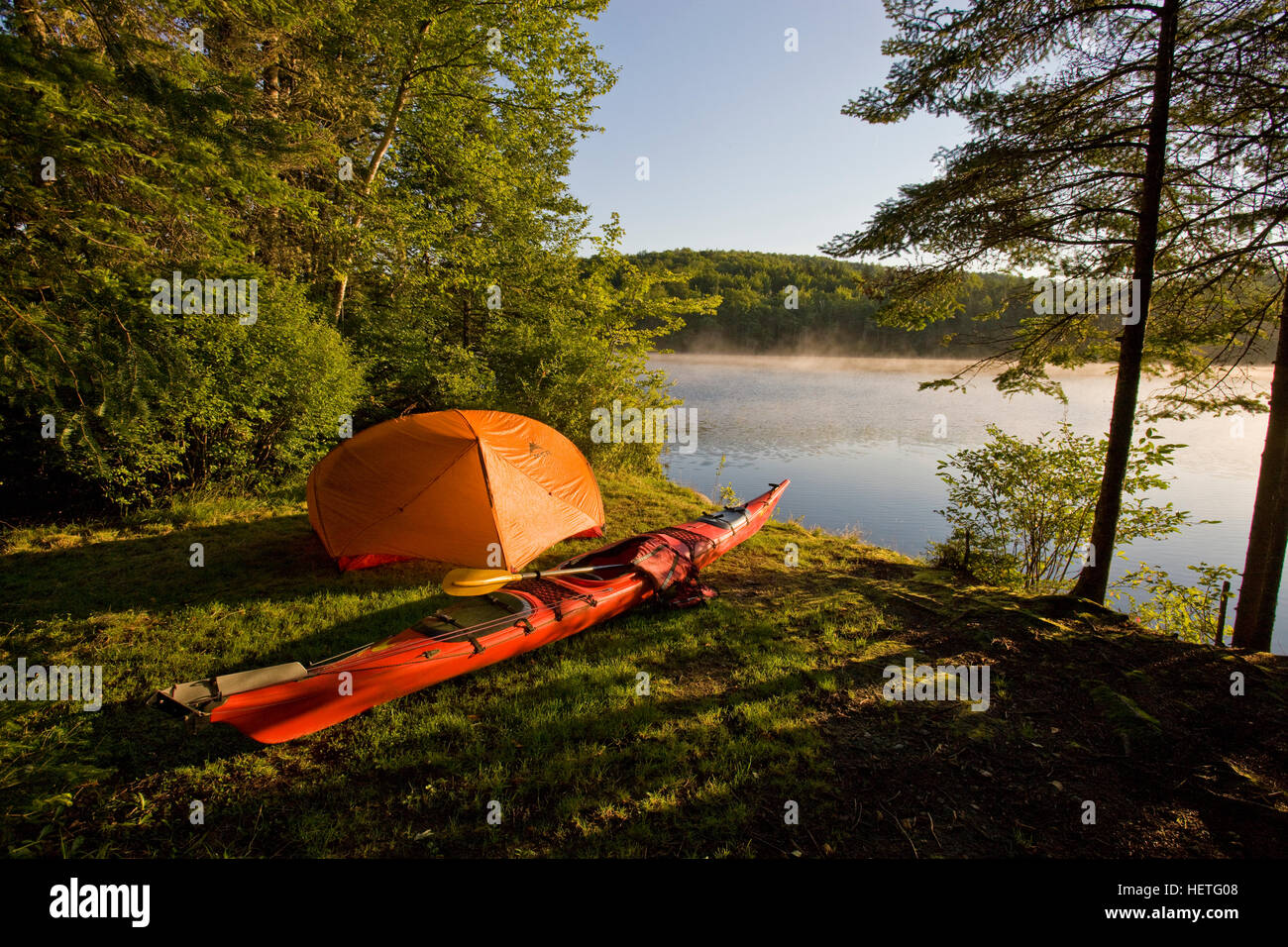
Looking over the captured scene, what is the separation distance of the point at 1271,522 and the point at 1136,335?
2863 millimetres

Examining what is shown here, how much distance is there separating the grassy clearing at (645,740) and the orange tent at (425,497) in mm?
568

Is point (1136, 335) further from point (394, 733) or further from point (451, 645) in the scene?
point (394, 733)

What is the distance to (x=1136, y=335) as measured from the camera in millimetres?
5453

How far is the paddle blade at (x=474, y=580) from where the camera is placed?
4.68 meters

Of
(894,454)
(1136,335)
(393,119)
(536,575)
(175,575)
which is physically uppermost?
(393,119)

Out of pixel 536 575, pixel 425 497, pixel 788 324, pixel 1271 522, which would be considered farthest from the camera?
pixel 788 324

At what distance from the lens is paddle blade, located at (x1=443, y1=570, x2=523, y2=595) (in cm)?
468

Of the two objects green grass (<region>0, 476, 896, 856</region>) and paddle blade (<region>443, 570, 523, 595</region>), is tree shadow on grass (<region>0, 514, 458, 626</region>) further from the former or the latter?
paddle blade (<region>443, 570, 523, 595</region>)

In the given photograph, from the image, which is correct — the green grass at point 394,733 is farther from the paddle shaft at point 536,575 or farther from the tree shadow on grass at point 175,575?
the paddle shaft at point 536,575

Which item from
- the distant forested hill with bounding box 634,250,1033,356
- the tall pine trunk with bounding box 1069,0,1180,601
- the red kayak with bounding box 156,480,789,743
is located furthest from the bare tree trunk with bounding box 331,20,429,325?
the distant forested hill with bounding box 634,250,1033,356

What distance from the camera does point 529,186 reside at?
43.7 feet

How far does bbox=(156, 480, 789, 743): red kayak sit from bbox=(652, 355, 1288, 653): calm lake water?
6258mm

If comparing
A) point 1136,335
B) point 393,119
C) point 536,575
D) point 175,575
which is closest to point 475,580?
point 536,575
